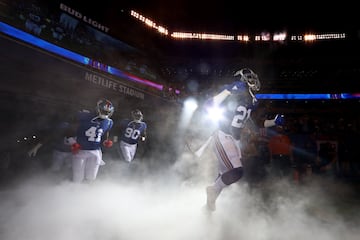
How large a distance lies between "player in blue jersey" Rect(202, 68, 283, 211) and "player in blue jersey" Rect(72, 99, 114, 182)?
3.19 metres

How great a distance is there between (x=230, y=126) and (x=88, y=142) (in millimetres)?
3656

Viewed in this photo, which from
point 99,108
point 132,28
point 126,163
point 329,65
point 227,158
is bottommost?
point 126,163

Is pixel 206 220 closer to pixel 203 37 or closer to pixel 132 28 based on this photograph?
pixel 132 28

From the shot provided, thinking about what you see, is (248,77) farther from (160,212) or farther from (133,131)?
(133,131)

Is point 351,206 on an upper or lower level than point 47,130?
lower

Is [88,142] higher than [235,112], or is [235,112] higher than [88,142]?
[235,112]

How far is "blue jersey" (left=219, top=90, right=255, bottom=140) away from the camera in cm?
395

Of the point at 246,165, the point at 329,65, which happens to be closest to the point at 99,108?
the point at 246,165

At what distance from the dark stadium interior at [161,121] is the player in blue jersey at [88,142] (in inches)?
15.7

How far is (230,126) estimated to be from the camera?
4.02m

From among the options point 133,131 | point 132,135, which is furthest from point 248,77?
point 132,135

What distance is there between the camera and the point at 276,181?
8.87 metres

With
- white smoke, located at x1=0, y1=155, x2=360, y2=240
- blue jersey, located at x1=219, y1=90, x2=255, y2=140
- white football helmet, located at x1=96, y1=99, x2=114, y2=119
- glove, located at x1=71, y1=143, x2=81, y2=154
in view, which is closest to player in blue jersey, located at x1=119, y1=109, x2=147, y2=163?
white smoke, located at x1=0, y1=155, x2=360, y2=240

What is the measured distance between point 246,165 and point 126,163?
4.17m
